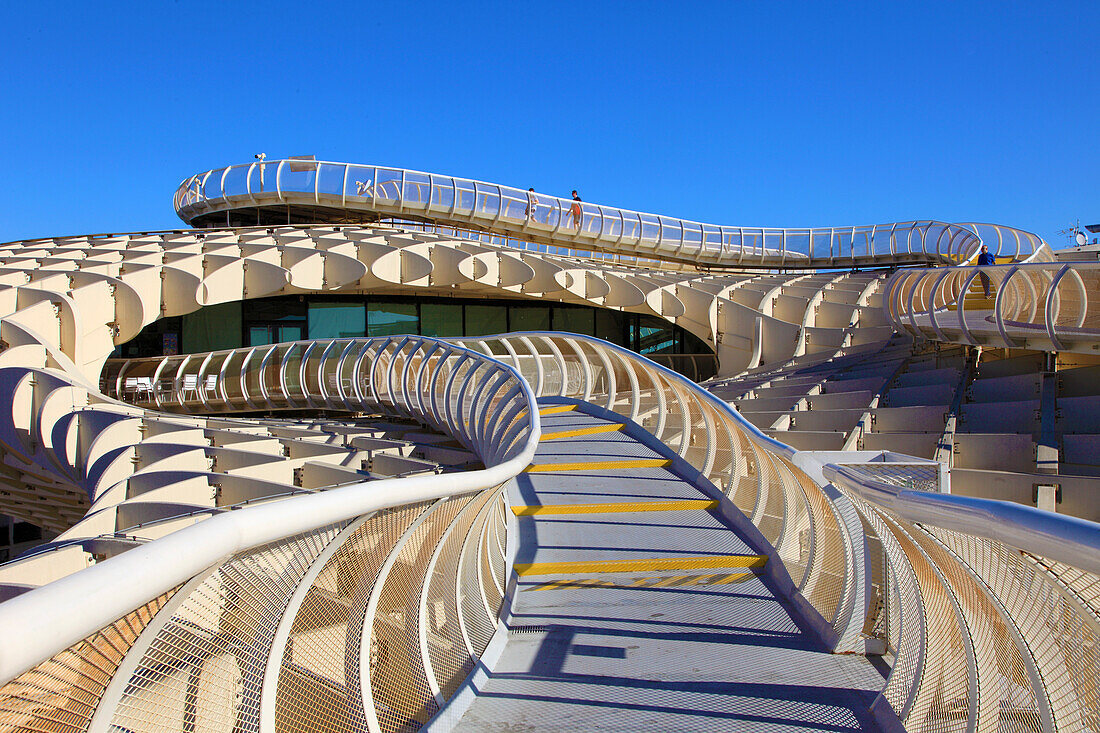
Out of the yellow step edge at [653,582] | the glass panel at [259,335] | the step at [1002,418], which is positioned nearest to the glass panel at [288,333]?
the glass panel at [259,335]

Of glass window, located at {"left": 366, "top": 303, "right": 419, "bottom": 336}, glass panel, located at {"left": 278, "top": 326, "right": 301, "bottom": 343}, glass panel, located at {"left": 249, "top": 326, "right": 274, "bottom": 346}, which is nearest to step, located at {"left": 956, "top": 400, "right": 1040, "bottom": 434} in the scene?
glass window, located at {"left": 366, "top": 303, "right": 419, "bottom": 336}

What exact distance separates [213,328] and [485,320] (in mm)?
9071

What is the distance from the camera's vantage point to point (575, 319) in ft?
93.3

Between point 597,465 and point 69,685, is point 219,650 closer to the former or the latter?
point 69,685

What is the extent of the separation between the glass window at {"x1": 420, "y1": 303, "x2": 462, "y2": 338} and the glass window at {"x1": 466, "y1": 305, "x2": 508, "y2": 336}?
375 millimetres

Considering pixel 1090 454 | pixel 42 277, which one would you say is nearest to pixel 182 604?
pixel 1090 454

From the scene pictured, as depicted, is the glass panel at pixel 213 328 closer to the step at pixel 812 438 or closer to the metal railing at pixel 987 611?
the step at pixel 812 438

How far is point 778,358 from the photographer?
832 inches

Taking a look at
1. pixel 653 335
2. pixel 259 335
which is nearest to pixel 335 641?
pixel 259 335

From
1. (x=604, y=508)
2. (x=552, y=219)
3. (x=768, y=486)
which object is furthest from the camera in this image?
(x=552, y=219)

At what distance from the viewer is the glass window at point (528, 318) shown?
27703 millimetres

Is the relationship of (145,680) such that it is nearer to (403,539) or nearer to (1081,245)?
(403,539)

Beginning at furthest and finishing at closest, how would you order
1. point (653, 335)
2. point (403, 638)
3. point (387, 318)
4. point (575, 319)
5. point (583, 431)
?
point (653, 335), point (575, 319), point (387, 318), point (583, 431), point (403, 638)

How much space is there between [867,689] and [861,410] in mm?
8446
